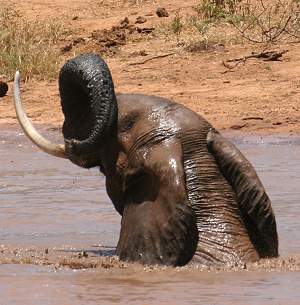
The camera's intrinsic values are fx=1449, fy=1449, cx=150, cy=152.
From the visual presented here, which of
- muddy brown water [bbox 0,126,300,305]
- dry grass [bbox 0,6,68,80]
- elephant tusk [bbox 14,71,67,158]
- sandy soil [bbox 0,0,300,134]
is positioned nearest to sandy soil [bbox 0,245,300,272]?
muddy brown water [bbox 0,126,300,305]

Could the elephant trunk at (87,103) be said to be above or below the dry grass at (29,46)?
above

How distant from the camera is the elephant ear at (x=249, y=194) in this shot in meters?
7.08

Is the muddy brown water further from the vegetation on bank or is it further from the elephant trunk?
the vegetation on bank

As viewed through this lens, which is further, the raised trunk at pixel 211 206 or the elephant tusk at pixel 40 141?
the elephant tusk at pixel 40 141

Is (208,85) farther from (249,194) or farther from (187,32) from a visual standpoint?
(249,194)

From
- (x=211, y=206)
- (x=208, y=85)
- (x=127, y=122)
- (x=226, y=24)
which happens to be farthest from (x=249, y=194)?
(x=226, y=24)

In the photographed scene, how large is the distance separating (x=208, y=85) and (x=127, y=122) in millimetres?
8779

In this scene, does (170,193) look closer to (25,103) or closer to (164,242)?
(164,242)

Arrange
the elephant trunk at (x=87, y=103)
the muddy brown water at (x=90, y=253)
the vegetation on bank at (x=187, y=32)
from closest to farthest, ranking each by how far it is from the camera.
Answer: the muddy brown water at (x=90, y=253) → the elephant trunk at (x=87, y=103) → the vegetation on bank at (x=187, y=32)

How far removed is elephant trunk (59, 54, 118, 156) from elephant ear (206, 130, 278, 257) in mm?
525

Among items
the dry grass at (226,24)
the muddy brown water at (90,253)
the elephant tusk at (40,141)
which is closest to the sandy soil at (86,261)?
the muddy brown water at (90,253)

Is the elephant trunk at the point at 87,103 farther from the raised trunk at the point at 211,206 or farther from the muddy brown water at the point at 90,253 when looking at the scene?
the muddy brown water at the point at 90,253

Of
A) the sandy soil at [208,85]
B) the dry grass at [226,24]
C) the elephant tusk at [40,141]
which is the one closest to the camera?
the elephant tusk at [40,141]

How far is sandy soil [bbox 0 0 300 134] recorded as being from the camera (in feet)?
48.7
